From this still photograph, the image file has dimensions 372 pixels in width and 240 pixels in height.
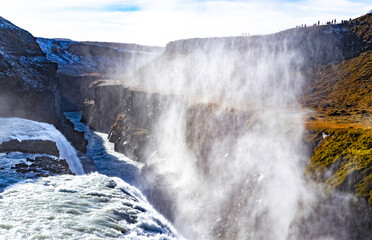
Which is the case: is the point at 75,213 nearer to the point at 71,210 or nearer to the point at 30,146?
the point at 71,210

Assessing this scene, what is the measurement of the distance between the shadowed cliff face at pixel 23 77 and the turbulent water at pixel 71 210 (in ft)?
51.4

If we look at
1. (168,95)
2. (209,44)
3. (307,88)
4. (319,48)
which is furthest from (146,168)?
(209,44)

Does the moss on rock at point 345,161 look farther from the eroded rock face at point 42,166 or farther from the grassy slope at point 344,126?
the eroded rock face at point 42,166

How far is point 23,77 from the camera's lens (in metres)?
39.0

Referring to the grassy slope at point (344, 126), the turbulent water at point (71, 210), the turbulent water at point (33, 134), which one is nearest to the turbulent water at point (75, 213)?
the turbulent water at point (71, 210)

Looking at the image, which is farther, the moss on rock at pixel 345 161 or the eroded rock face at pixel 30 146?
the eroded rock face at pixel 30 146

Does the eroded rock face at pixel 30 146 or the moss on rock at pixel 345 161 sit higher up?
the moss on rock at pixel 345 161

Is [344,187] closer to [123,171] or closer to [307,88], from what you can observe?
[307,88]

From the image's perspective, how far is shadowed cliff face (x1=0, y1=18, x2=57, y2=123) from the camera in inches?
1453

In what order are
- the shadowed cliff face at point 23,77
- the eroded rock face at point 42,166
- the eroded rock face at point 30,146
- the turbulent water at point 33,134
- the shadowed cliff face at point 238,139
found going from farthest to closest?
the shadowed cliff face at point 23,77 → the turbulent water at point 33,134 → the eroded rock face at point 30,146 → the eroded rock face at point 42,166 → the shadowed cliff face at point 238,139

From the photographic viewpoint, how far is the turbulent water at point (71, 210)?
42.2 ft

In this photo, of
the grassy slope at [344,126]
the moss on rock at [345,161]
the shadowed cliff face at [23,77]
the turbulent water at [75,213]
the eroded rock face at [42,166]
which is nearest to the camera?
the turbulent water at [75,213]

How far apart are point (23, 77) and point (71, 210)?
29.6m

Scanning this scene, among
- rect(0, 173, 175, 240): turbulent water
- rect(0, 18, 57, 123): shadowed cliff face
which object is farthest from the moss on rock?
rect(0, 18, 57, 123): shadowed cliff face
